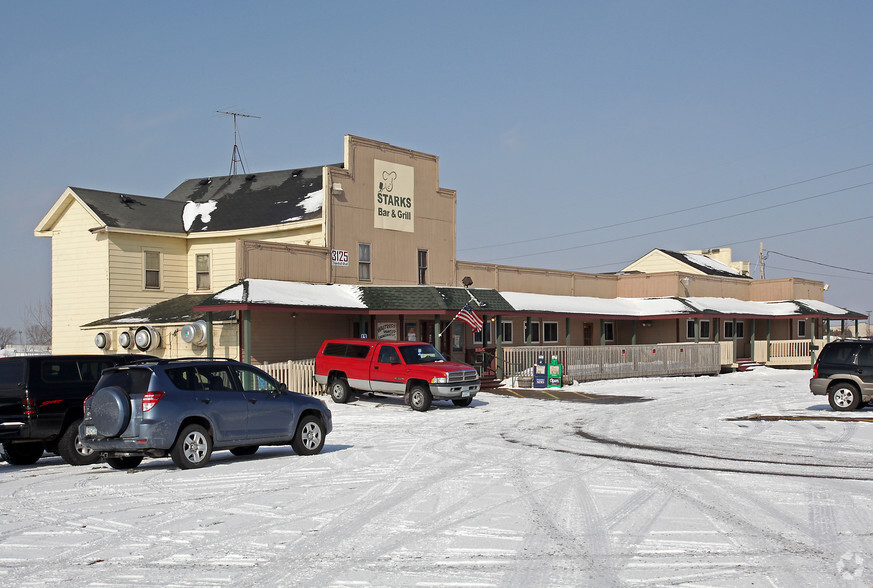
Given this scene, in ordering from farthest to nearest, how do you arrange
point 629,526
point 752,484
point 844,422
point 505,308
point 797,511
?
point 505,308
point 844,422
point 752,484
point 797,511
point 629,526

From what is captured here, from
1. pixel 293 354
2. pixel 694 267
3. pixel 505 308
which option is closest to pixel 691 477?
pixel 293 354

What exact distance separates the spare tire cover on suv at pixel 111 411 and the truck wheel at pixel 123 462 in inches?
39.6

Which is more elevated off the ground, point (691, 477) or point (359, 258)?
point (359, 258)

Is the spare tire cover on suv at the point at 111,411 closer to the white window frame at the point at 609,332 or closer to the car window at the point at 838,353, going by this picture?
the car window at the point at 838,353

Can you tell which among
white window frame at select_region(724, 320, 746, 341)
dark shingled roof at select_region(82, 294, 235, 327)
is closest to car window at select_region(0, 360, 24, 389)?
dark shingled roof at select_region(82, 294, 235, 327)

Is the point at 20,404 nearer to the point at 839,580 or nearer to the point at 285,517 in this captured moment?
the point at 285,517

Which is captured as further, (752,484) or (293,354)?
(293,354)

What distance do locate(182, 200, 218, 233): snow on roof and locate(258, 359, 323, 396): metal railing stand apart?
10.9 m

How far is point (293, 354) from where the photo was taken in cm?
3109

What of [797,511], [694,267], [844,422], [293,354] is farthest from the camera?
[694,267]

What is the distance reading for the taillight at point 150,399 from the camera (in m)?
13.1

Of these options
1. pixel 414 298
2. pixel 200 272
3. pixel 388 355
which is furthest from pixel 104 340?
pixel 388 355

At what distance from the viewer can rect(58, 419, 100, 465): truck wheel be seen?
14641mm

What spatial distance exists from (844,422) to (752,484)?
9.99 m
